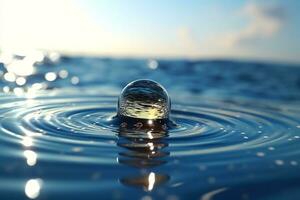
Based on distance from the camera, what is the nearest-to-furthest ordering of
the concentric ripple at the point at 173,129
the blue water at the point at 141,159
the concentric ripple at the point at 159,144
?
the blue water at the point at 141,159, the concentric ripple at the point at 159,144, the concentric ripple at the point at 173,129

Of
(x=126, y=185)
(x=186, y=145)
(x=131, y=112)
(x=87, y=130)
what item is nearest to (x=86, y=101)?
(x=131, y=112)

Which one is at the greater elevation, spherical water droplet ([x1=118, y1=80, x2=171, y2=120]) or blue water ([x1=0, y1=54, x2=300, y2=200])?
spherical water droplet ([x1=118, y1=80, x2=171, y2=120])

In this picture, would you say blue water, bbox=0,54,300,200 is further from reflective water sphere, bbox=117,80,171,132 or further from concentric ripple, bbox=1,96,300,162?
reflective water sphere, bbox=117,80,171,132

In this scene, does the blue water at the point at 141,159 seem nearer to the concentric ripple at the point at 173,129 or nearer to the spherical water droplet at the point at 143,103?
the concentric ripple at the point at 173,129

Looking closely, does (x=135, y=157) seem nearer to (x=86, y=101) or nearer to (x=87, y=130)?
(x=87, y=130)

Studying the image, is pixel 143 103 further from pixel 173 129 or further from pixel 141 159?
pixel 141 159

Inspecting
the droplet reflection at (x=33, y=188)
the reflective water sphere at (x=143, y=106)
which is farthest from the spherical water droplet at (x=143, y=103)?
the droplet reflection at (x=33, y=188)

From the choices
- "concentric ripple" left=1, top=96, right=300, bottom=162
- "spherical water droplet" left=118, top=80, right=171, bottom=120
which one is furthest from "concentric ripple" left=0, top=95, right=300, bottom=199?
"spherical water droplet" left=118, top=80, right=171, bottom=120

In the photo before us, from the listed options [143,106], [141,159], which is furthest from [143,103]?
[141,159]
